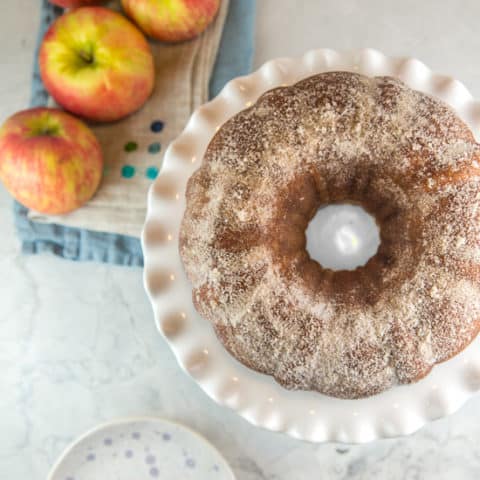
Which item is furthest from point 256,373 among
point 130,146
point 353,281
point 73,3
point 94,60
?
point 73,3

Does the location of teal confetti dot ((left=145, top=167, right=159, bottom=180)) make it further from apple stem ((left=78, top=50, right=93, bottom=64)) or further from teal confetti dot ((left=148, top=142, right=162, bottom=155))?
apple stem ((left=78, top=50, right=93, bottom=64))

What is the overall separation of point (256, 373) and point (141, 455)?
12.0 inches

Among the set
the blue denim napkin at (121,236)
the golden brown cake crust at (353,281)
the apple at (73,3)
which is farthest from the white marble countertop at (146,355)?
the golden brown cake crust at (353,281)

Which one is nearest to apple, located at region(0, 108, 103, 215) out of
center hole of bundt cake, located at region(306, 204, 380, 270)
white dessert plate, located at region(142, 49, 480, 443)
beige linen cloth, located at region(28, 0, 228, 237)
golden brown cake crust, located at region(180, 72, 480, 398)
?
beige linen cloth, located at region(28, 0, 228, 237)

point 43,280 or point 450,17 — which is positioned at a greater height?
point 450,17

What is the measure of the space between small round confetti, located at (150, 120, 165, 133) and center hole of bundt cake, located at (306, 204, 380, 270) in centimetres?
35

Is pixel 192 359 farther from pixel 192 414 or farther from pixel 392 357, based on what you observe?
pixel 392 357

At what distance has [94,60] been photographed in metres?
1.19

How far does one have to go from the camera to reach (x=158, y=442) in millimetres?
1257

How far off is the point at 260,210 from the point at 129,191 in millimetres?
362

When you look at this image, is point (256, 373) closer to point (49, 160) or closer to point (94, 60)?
point (49, 160)

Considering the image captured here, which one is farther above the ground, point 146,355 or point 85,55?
point 85,55

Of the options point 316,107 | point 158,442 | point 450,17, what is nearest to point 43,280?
point 158,442

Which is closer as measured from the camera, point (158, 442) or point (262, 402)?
point (262, 402)
